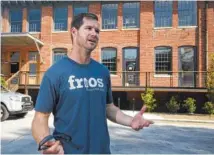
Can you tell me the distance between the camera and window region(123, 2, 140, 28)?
21.6 m

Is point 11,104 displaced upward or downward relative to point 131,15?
downward

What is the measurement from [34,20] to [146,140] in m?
16.9

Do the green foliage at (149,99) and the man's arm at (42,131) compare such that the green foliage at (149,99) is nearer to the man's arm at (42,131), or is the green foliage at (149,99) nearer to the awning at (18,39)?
the awning at (18,39)

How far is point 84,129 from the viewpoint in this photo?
240cm

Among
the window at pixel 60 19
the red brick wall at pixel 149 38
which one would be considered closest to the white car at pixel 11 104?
the red brick wall at pixel 149 38

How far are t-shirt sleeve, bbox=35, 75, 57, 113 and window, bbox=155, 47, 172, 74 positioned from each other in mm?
18806

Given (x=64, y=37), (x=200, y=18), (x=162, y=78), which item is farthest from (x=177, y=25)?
(x=64, y=37)

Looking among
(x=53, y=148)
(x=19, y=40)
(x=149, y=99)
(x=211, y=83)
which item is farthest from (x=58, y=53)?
(x=53, y=148)

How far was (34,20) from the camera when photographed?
76.8 feet

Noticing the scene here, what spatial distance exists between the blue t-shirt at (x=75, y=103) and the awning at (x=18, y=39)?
18458 millimetres

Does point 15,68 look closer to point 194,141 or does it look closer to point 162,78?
point 162,78

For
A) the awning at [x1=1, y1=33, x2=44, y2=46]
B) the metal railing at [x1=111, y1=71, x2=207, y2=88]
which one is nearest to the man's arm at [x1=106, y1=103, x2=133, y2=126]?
the metal railing at [x1=111, y1=71, x2=207, y2=88]

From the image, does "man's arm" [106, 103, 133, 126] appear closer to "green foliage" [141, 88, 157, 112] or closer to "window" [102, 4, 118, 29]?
"green foliage" [141, 88, 157, 112]

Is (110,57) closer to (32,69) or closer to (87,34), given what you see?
(32,69)
